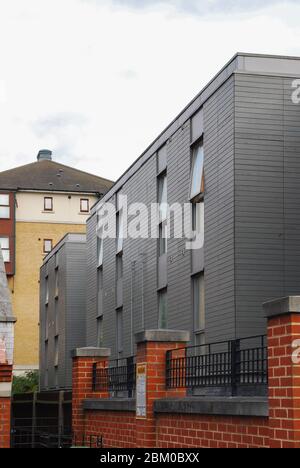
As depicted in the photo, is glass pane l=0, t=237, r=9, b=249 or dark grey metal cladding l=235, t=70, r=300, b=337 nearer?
dark grey metal cladding l=235, t=70, r=300, b=337

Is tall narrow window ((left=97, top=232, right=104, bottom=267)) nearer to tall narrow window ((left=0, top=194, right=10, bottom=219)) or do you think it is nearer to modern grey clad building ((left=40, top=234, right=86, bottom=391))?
modern grey clad building ((left=40, top=234, right=86, bottom=391))

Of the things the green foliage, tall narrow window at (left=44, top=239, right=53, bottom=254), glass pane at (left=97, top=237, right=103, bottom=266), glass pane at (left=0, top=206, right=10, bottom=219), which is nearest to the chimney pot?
tall narrow window at (left=44, top=239, right=53, bottom=254)

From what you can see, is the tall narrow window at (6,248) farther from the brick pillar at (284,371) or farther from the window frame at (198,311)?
the brick pillar at (284,371)

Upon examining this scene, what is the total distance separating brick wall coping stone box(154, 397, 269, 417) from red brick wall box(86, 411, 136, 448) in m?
1.95

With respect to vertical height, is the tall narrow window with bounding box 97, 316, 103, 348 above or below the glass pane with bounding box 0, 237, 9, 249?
below

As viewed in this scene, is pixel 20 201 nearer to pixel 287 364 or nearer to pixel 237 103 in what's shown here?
pixel 237 103

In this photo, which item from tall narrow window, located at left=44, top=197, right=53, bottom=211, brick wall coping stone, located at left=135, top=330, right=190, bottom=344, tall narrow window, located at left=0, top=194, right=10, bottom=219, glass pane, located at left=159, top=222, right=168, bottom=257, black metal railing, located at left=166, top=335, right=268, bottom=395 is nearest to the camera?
black metal railing, located at left=166, top=335, right=268, bottom=395

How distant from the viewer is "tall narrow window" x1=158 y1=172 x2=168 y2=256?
85.1 feet

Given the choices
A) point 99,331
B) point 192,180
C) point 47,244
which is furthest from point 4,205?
point 192,180

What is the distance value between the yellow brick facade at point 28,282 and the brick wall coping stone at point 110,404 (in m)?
48.8

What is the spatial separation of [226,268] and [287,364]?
10513 mm

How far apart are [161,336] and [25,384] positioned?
47.4 m

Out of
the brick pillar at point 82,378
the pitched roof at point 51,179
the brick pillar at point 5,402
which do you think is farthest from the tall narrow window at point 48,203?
the brick pillar at point 5,402
